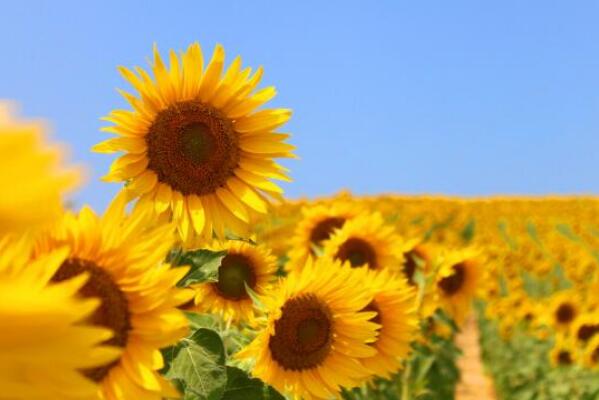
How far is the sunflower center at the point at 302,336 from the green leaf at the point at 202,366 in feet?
2.64

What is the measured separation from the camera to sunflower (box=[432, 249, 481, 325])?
5047mm

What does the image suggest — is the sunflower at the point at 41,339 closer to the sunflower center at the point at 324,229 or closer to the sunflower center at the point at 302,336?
the sunflower center at the point at 302,336

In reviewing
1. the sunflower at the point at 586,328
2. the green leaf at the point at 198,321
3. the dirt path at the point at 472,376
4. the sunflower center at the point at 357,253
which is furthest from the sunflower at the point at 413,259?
the dirt path at the point at 472,376

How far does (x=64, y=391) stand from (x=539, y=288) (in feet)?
49.7

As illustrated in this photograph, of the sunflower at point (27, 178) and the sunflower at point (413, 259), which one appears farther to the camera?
the sunflower at point (413, 259)

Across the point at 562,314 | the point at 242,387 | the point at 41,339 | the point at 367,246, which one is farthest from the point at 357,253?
the point at 562,314

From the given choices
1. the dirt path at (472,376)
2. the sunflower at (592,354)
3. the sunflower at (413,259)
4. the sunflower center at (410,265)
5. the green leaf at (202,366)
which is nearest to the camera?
the green leaf at (202,366)

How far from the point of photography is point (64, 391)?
527 mm

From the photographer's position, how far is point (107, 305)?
3.79ft

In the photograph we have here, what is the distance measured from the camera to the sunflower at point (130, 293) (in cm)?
113

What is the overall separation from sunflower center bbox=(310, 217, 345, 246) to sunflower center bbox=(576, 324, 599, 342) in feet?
10.8

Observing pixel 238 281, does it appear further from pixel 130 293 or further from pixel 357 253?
pixel 130 293

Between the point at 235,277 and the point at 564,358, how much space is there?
631 centimetres

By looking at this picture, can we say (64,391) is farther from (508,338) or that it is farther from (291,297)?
(508,338)
